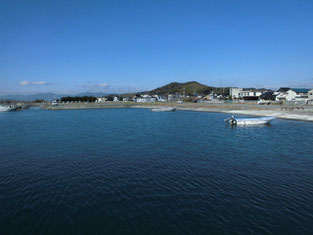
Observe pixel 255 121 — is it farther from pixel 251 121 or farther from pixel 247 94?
pixel 247 94

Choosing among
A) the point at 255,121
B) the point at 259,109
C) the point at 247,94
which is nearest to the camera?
the point at 255,121

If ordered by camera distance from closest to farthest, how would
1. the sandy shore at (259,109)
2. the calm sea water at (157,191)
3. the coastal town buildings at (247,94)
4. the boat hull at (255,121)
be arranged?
1. the calm sea water at (157,191)
2. the boat hull at (255,121)
3. the sandy shore at (259,109)
4. the coastal town buildings at (247,94)

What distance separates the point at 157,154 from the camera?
1755cm

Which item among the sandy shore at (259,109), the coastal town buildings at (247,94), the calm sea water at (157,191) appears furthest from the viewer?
the coastal town buildings at (247,94)

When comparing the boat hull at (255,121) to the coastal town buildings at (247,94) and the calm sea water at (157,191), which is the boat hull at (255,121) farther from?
the coastal town buildings at (247,94)

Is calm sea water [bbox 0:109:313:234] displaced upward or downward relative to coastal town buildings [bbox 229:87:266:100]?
downward

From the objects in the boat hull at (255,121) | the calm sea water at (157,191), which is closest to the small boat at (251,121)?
the boat hull at (255,121)

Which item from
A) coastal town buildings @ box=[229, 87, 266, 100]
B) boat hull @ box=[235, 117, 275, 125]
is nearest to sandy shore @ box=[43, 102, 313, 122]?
boat hull @ box=[235, 117, 275, 125]

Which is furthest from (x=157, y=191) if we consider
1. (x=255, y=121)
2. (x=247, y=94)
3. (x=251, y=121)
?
(x=247, y=94)

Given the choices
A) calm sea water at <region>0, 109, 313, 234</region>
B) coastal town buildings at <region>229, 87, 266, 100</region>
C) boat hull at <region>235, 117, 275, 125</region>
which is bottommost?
boat hull at <region>235, 117, 275, 125</region>

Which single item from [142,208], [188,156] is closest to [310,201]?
[142,208]

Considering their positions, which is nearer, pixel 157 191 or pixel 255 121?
pixel 157 191

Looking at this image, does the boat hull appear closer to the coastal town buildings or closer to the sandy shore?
the sandy shore

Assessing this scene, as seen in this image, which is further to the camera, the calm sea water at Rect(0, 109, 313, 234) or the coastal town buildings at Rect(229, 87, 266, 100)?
the coastal town buildings at Rect(229, 87, 266, 100)
